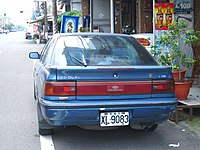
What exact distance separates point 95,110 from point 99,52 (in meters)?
1.17

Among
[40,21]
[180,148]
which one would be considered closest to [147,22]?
[180,148]

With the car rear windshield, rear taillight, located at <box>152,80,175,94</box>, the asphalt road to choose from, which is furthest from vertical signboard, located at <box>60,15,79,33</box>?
rear taillight, located at <box>152,80,175,94</box>

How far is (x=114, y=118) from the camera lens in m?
4.83

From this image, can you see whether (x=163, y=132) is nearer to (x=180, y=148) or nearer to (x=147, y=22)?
(x=180, y=148)

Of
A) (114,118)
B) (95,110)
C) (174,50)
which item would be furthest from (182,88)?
(95,110)

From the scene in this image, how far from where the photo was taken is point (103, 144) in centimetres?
535

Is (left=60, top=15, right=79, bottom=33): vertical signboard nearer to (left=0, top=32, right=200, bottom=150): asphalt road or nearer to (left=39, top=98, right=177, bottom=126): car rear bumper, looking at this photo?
(left=0, top=32, right=200, bottom=150): asphalt road

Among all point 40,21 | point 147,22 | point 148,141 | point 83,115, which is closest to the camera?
point 83,115

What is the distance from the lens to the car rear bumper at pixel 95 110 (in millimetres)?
4672

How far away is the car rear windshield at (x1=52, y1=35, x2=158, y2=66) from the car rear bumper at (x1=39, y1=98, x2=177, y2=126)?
0.68 m

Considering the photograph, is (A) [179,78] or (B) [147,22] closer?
(A) [179,78]

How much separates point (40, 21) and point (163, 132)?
4465 centimetres

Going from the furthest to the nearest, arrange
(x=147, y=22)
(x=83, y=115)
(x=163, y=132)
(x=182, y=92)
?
(x=147, y=22)
(x=182, y=92)
(x=163, y=132)
(x=83, y=115)

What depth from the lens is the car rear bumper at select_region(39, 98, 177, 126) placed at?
4672mm
